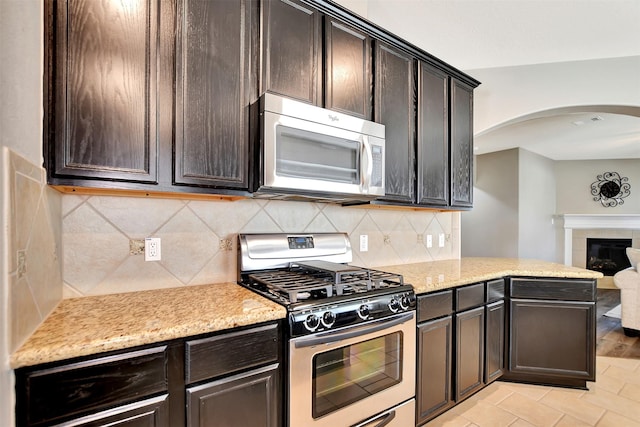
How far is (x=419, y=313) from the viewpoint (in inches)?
71.1

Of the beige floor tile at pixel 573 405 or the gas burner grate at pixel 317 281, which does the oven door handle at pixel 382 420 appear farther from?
the beige floor tile at pixel 573 405

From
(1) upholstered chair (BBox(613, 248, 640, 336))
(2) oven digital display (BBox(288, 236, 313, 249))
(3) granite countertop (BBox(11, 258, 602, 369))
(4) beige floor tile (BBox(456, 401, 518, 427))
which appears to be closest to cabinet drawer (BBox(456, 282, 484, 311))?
(3) granite countertop (BBox(11, 258, 602, 369))

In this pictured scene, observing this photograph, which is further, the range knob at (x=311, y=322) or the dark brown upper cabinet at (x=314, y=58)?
the dark brown upper cabinet at (x=314, y=58)

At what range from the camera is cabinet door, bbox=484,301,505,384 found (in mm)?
2254

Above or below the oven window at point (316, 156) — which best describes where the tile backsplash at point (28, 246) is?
below

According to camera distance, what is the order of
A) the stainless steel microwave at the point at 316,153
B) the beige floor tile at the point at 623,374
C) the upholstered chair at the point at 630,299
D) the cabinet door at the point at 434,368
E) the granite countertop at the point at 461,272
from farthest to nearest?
the upholstered chair at the point at 630,299
the beige floor tile at the point at 623,374
the granite countertop at the point at 461,272
the cabinet door at the point at 434,368
the stainless steel microwave at the point at 316,153

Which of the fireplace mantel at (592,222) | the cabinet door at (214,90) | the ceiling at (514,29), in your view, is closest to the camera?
the cabinet door at (214,90)

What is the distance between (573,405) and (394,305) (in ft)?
5.69

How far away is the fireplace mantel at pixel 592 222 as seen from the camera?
6141 mm

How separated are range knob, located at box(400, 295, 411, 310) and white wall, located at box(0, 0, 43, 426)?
1.50 metres

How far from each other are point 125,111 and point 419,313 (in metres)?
1.77

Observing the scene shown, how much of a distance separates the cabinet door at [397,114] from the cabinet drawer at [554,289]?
3.57 ft

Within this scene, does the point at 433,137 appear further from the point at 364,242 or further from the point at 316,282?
the point at 316,282

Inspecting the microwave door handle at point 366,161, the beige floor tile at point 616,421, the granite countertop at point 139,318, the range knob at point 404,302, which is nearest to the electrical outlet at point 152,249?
the granite countertop at point 139,318
